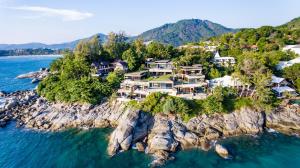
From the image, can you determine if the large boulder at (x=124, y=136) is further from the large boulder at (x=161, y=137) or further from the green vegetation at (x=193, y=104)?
the green vegetation at (x=193, y=104)

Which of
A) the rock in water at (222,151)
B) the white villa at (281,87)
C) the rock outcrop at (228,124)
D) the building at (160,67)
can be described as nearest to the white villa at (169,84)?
the building at (160,67)

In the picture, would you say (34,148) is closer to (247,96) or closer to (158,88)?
(158,88)

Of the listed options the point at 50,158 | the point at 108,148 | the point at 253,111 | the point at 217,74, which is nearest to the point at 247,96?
the point at 253,111

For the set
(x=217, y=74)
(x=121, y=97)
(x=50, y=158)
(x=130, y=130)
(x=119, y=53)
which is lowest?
(x=50, y=158)

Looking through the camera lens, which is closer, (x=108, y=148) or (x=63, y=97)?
(x=108, y=148)

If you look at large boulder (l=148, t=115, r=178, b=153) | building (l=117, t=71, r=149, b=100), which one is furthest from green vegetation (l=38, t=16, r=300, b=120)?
large boulder (l=148, t=115, r=178, b=153)

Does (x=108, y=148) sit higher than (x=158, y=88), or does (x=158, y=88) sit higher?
(x=158, y=88)
